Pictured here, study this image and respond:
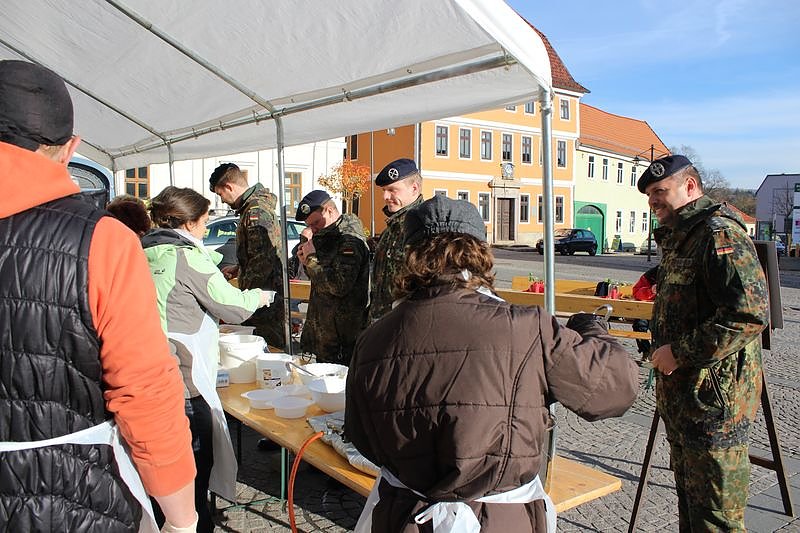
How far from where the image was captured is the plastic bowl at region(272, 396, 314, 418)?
2.92 metres

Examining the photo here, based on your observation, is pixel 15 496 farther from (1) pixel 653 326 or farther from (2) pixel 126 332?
(1) pixel 653 326

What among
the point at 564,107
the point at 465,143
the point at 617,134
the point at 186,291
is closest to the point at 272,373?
the point at 186,291

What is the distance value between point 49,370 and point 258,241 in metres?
3.65

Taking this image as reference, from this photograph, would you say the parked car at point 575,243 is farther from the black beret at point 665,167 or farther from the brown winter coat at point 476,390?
the brown winter coat at point 476,390

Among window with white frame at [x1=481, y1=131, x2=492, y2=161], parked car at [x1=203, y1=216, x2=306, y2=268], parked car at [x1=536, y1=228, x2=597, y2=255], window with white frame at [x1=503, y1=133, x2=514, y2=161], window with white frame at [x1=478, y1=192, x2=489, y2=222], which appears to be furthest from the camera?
window with white frame at [x1=478, y1=192, x2=489, y2=222]

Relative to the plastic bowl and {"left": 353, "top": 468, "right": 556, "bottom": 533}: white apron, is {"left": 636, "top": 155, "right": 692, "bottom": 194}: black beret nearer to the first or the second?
{"left": 353, "top": 468, "right": 556, "bottom": 533}: white apron

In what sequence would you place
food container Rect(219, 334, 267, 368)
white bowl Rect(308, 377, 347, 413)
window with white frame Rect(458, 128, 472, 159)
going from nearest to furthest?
white bowl Rect(308, 377, 347, 413) < food container Rect(219, 334, 267, 368) < window with white frame Rect(458, 128, 472, 159)

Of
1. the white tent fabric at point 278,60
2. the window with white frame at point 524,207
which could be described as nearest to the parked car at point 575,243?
the window with white frame at point 524,207

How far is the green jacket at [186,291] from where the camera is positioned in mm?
2533

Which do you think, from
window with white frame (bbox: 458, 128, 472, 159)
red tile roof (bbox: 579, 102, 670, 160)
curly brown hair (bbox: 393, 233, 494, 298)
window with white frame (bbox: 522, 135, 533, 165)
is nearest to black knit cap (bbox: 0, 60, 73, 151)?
curly brown hair (bbox: 393, 233, 494, 298)

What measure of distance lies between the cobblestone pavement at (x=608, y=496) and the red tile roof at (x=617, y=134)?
133 feet

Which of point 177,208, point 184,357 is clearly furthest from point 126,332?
point 177,208

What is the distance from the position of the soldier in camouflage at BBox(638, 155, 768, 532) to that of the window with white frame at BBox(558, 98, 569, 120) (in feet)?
132

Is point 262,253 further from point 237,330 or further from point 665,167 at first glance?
point 665,167
